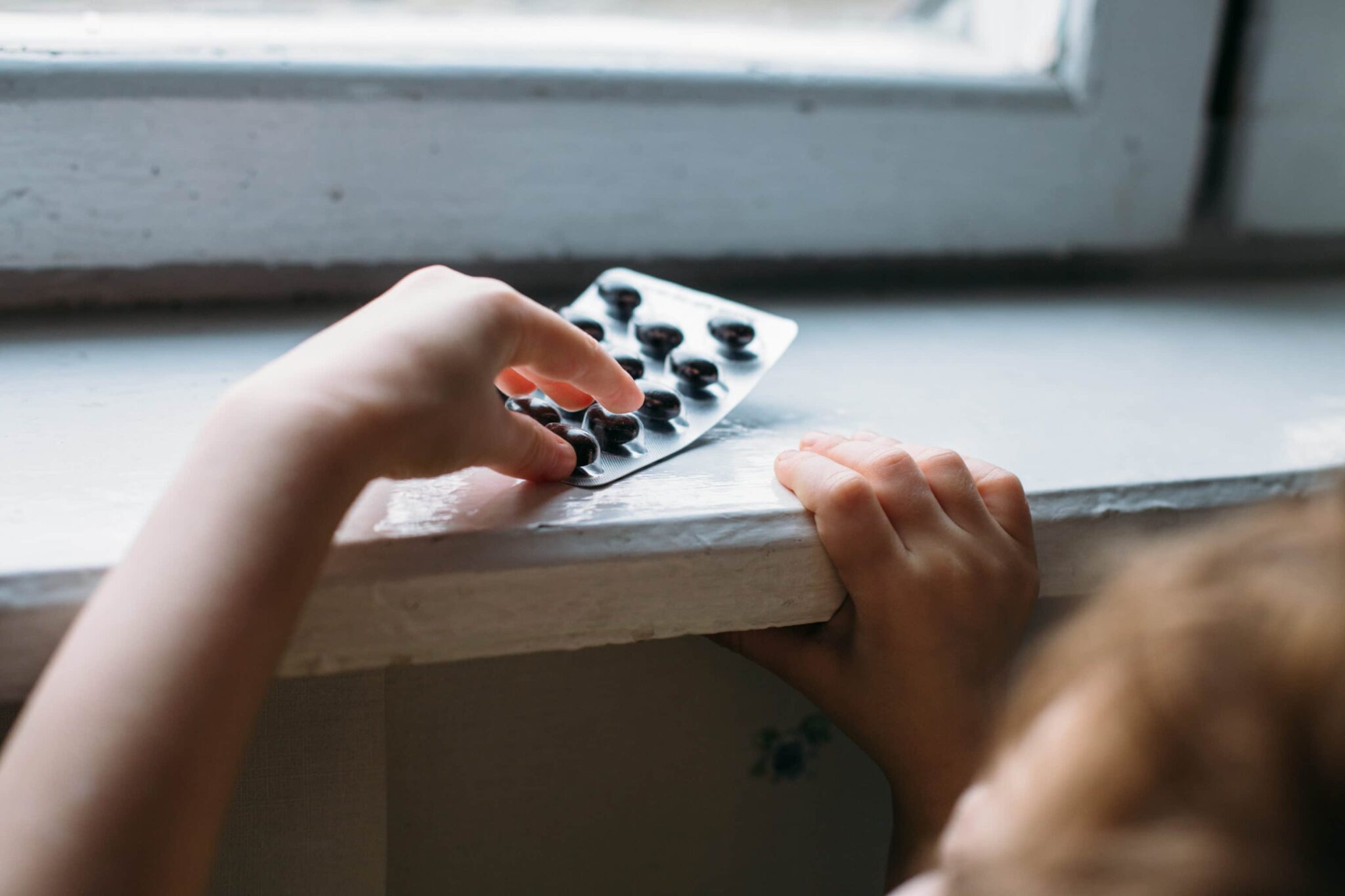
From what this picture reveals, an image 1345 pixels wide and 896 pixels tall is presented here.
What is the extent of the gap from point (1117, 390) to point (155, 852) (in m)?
0.48

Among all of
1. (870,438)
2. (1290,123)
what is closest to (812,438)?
(870,438)

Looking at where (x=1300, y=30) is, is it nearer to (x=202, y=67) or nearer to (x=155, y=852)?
(x=202, y=67)

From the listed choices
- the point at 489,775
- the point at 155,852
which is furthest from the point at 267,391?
the point at 489,775

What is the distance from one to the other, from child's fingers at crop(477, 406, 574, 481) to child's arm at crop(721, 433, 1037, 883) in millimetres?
90

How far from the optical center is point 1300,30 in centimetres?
71

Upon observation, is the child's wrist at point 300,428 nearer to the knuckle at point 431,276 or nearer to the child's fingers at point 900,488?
the knuckle at point 431,276

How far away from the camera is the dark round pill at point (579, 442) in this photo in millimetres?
405

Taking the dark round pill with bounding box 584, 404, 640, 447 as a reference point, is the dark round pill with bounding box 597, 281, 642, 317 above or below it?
above

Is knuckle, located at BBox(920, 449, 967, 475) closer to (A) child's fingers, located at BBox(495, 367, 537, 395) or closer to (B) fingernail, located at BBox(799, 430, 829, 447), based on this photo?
(B) fingernail, located at BBox(799, 430, 829, 447)

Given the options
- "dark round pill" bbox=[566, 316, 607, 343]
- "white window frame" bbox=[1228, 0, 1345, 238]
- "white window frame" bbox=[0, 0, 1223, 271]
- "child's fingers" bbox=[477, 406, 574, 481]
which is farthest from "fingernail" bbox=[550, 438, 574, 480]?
"white window frame" bbox=[1228, 0, 1345, 238]

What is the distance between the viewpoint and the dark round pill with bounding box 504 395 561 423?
1.37ft

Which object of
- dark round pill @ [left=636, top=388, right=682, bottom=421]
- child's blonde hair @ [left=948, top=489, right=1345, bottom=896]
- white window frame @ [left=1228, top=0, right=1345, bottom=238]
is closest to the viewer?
child's blonde hair @ [left=948, top=489, right=1345, bottom=896]

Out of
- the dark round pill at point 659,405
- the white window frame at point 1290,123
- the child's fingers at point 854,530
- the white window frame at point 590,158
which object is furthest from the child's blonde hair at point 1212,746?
the white window frame at point 1290,123

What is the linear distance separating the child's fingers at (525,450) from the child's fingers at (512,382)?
1.3 inches
